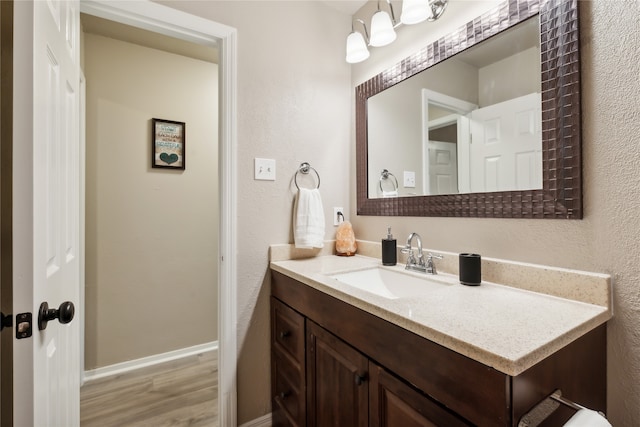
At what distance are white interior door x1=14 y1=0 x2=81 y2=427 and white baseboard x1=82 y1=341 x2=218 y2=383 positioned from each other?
117 cm

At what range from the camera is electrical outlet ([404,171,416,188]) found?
149 cm

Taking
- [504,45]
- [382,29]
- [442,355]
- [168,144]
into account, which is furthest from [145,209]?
[504,45]

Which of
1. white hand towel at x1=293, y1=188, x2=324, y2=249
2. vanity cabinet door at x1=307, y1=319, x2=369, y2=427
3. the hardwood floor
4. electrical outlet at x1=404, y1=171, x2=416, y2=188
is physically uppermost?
electrical outlet at x1=404, y1=171, x2=416, y2=188

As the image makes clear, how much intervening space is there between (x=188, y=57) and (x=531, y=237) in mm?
2575

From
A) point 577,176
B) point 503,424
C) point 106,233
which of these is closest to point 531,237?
point 577,176

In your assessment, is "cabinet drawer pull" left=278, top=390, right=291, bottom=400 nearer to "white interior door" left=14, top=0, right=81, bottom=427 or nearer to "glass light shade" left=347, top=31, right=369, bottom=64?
"white interior door" left=14, top=0, right=81, bottom=427

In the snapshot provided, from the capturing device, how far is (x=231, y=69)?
4.77 ft

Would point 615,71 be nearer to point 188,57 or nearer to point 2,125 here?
point 2,125

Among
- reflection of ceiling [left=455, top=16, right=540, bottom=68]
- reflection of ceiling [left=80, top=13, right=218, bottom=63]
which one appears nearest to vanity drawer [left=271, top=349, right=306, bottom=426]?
reflection of ceiling [left=455, top=16, right=540, bottom=68]

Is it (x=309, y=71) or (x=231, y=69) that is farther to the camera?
(x=309, y=71)

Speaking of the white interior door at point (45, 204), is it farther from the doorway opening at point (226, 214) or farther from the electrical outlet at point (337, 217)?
the electrical outlet at point (337, 217)

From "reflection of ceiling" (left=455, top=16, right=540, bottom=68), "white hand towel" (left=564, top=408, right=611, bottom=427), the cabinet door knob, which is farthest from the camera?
"reflection of ceiling" (left=455, top=16, right=540, bottom=68)

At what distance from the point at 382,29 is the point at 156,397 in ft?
8.05

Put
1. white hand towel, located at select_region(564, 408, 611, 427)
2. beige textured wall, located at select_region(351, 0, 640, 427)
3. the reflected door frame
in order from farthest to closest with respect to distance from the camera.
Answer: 1. the reflected door frame
2. beige textured wall, located at select_region(351, 0, 640, 427)
3. white hand towel, located at select_region(564, 408, 611, 427)
